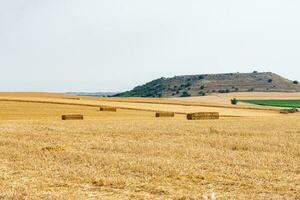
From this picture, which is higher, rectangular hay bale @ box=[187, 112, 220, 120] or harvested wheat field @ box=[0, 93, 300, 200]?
rectangular hay bale @ box=[187, 112, 220, 120]

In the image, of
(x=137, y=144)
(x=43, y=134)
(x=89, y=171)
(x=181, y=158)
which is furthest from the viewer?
(x=43, y=134)

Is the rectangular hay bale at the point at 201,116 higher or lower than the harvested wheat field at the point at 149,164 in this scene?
higher

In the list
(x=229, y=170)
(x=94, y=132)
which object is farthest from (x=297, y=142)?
(x=94, y=132)

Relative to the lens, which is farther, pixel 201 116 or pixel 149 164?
pixel 201 116

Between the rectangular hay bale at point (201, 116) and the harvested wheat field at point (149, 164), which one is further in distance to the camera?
the rectangular hay bale at point (201, 116)

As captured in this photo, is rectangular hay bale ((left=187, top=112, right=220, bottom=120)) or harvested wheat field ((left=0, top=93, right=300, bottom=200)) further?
rectangular hay bale ((left=187, top=112, right=220, bottom=120))

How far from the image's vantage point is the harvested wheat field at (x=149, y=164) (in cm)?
1440

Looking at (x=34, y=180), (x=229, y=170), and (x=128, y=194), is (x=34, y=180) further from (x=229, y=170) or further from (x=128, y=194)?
(x=229, y=170)

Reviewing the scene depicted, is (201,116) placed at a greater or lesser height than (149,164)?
greater

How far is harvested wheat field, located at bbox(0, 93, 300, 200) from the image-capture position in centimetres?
1440

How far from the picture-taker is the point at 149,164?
19.1 meters

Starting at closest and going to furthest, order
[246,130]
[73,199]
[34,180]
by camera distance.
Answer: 1. [73,199]
2. [34,180]
3. [246,130]

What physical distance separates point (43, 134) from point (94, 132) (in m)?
3.56

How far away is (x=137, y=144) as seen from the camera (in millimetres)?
25844
